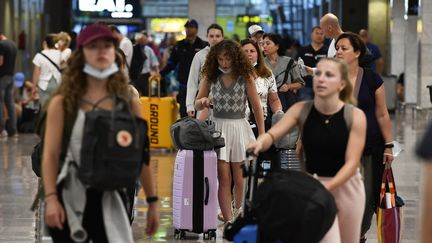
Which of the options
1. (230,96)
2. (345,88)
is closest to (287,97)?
(230,96)

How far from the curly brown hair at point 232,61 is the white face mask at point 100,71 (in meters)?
4.54

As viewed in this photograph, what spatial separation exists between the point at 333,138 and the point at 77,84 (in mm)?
1448

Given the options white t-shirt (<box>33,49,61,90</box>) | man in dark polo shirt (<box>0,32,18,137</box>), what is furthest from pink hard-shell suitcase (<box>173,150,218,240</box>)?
man in dark polo shirt (<box>0,32,18,137</box>)

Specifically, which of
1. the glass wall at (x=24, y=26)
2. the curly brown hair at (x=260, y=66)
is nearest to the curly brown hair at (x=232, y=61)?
the curly brown hair at (x=260, y=66)

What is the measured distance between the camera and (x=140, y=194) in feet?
43.2

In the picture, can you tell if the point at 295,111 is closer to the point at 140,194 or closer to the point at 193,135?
the point at 193,135

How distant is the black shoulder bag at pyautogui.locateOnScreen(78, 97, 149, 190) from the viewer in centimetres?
536

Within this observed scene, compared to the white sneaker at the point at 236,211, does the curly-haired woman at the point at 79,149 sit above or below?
above

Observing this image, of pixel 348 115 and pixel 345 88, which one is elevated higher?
pixel 345 88

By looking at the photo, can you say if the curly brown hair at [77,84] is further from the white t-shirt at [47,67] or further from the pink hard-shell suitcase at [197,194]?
the white t-shirt at [47,67]

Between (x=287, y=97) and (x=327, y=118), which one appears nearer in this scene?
(x=327, y=118)

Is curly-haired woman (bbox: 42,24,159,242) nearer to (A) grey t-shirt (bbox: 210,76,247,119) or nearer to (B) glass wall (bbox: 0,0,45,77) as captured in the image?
(A) grey t-shirt (bbox: 210,76,247,119)

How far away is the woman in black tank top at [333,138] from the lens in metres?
6.16

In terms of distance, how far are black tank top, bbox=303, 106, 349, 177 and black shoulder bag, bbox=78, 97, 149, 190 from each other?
1.17 meters
